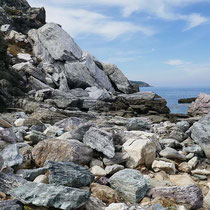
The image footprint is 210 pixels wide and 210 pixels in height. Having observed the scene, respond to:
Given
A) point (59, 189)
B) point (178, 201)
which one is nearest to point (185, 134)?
point (178, 201)

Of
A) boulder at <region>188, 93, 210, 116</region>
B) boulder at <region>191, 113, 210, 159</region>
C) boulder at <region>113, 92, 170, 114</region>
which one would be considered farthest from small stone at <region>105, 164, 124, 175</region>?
boulder at <region>188, 93, 210, 116</region>

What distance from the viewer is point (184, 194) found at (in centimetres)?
649

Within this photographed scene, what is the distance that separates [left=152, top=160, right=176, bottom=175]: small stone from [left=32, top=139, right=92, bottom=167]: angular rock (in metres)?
2.29

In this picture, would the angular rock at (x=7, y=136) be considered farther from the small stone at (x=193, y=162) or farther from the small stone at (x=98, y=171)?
the small stone at (x=193, y=162)

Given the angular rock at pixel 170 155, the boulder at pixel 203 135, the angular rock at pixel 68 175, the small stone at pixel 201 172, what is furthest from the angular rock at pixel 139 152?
the boulder at pixel 203 135

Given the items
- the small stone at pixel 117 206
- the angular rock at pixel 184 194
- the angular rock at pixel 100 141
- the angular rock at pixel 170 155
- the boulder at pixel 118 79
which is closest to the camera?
the small stone at pixel 117 206

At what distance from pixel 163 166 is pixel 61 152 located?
3493mm

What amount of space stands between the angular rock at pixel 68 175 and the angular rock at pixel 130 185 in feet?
2.55

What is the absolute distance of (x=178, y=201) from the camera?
639cm

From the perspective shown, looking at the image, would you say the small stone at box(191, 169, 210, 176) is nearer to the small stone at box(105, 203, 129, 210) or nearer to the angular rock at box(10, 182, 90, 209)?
the small stone at box(105, 203, 129, 210)

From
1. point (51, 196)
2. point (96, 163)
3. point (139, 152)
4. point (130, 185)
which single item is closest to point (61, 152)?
point (96, 163)

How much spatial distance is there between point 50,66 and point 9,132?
111ft

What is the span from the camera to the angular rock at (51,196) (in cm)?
490

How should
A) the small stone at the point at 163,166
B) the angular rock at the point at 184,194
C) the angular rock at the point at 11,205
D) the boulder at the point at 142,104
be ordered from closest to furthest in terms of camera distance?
the angular rock at the point at 11,205, the angular rock at the point at 184,194, the small stone at the point at 163,166, the boulder at the point at 142,104
